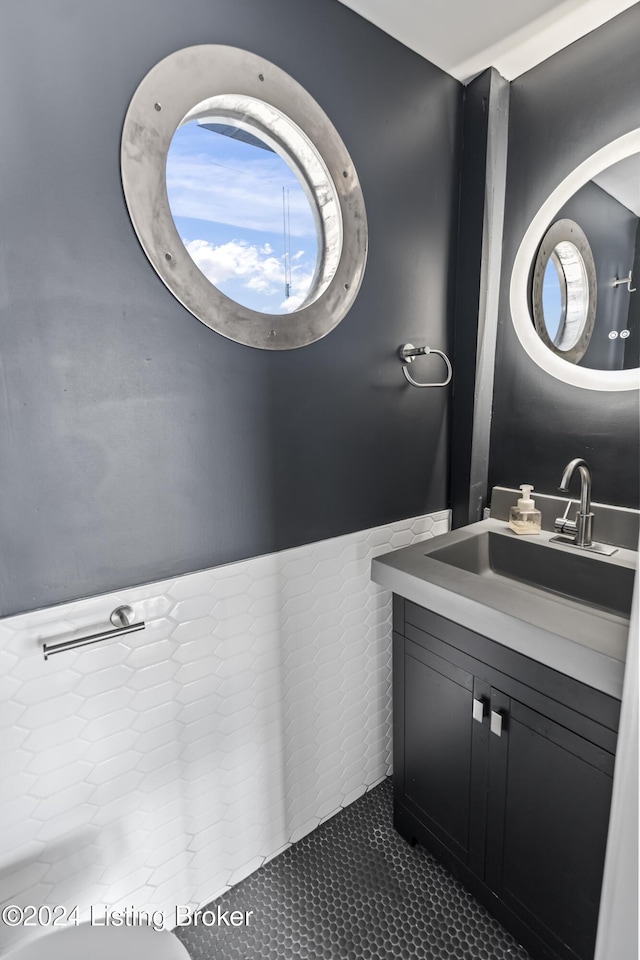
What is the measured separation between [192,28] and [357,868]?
2.14m

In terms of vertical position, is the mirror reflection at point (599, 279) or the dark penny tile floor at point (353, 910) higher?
the mirror reflection at point (599, 279)

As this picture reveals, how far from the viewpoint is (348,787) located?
156cm

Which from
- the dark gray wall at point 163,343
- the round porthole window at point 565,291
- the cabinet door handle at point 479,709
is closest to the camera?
the dark gray wall at point 163,343

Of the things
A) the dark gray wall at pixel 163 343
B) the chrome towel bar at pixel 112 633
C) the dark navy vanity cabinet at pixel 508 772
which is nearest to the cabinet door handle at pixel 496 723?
the dark navy vanity cabinet at pixel 508 772

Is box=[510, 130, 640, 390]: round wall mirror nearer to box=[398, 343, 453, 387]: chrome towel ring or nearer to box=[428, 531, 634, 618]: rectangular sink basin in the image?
box=[398, 343, 453, 387]: chrome towel ring

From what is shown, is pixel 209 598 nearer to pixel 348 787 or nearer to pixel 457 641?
pixel 457 641

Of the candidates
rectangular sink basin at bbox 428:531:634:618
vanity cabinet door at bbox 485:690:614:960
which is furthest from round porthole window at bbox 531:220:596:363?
vanity cabinet door at bbox 485:690:614:960

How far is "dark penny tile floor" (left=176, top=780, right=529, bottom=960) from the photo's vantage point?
3.84 feet

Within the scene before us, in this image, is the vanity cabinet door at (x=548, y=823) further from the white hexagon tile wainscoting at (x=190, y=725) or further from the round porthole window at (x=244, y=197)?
the round porthole window at (x=244, y=197)

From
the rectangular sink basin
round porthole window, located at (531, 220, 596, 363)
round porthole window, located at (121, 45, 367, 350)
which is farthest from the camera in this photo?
round porthole window, located at (531, 220, 596, 363)

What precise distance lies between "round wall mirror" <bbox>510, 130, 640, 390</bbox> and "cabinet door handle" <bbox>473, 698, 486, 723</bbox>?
91 cm

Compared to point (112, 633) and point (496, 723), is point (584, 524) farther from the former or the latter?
point (112, 633)

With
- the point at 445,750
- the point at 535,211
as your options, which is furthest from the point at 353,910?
the point at 535,211

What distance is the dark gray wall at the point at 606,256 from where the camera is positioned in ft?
4.12
